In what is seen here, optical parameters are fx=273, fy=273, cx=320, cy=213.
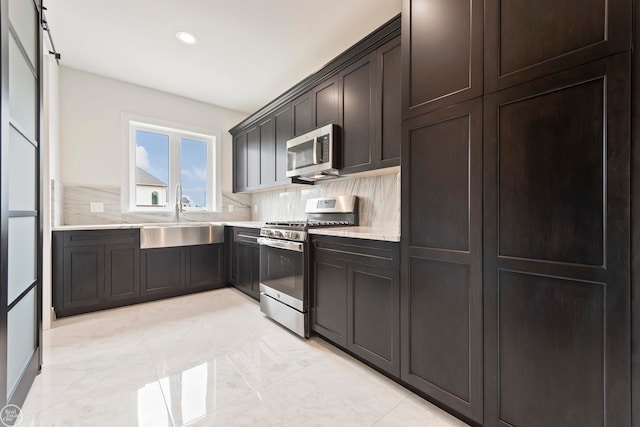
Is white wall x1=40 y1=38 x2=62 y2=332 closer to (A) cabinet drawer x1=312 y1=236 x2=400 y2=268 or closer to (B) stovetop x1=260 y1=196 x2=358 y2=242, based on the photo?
(B) stovetop x1=260 y1=196 x2=358 y2=242

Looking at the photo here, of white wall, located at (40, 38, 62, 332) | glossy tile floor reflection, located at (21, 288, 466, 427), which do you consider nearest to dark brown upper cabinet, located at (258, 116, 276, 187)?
glossy tile floor reflection, located at (21, 288, 466, 427)

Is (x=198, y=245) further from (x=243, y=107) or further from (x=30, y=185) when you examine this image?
(x=243, y=107)

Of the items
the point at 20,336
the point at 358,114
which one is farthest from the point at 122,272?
the point at 358,114

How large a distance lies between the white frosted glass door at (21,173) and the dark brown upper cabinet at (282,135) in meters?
2.03

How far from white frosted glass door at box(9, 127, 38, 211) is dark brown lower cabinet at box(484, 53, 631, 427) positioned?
2344 millimetres

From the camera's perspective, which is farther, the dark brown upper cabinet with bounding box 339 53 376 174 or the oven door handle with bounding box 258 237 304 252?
the oven door handle with bounding box 258 237 304 252

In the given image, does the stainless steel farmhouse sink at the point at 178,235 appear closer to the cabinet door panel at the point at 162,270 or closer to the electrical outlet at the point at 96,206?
the cabinet door panel at the point at 162,270

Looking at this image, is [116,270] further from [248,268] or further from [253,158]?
[253,158]

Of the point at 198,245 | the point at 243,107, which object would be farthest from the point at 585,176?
the point at 243,107

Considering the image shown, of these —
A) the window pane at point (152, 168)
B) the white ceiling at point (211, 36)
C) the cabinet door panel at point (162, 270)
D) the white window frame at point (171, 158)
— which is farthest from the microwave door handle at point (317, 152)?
the window pane at point (152, 168)

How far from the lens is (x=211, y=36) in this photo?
2.54 m

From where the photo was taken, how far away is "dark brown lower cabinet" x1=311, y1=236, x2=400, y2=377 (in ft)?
5.48

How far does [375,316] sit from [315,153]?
1485 millimetres

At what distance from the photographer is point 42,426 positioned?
1.32m
